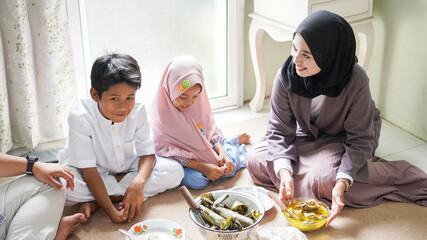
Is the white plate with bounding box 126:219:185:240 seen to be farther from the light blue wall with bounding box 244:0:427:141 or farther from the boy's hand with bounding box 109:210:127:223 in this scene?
the light blue wall with bounding box 244:0:427:141

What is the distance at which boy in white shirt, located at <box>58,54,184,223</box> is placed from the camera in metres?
1.59

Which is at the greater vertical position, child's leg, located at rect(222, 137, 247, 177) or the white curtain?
the white curtain

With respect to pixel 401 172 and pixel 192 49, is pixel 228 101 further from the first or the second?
pixel 401 172

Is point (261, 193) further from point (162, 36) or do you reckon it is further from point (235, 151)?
point (162, 36)

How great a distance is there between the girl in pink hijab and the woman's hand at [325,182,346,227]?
0.45 m

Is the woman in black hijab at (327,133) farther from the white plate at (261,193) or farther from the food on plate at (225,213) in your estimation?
the food on plate at (225,213)

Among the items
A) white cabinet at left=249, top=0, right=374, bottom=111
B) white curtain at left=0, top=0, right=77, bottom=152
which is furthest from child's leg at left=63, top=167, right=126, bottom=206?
white cabinet at left=249, top=0, right=374, bottom=111

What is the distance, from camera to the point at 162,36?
2383mm

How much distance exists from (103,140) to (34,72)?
0.63 metres

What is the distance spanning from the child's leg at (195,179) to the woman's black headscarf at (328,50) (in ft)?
1.71

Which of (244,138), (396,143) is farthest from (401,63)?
(244,138)

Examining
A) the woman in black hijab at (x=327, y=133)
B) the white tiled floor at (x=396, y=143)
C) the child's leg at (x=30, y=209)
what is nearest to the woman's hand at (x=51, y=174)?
the child's leg at (x=30, y=209)

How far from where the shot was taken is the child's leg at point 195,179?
1.84 m

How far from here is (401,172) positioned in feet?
5.73
